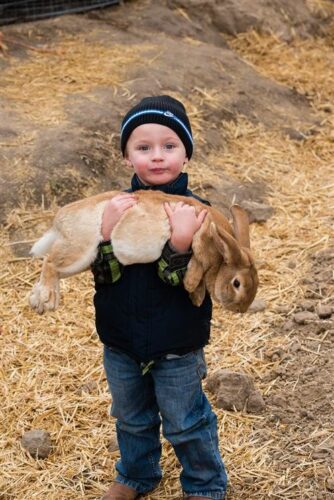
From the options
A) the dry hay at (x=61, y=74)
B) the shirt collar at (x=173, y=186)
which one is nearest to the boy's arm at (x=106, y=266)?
the shirt collar at (x=173, y=186)

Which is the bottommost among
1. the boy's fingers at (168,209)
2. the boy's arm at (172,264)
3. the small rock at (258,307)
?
the small rock at (258,307)

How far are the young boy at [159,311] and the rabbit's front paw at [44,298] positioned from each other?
19cm

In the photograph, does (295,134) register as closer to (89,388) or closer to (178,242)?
(89,388)

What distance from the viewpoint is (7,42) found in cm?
828

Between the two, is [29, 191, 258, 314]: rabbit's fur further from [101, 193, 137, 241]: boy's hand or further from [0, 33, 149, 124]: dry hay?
[0, 33, 149, 124]: dry hay

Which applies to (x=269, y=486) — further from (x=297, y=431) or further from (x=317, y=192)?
(x=317, y=192)

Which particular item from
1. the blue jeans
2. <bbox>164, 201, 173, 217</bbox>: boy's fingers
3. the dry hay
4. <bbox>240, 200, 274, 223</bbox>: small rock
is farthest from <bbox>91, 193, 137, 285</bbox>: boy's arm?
the dry hay

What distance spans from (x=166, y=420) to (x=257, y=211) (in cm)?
328

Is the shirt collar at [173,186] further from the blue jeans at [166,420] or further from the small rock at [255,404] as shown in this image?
the small rock at [255,404]

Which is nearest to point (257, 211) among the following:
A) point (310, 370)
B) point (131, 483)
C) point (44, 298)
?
point (310, 370)

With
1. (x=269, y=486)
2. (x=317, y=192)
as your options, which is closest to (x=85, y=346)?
(x=269, y=486)

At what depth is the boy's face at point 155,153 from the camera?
326 centimetres

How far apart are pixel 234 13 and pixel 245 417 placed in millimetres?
6578

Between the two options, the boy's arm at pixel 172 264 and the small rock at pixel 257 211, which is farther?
the small rock at pixel 257 211
